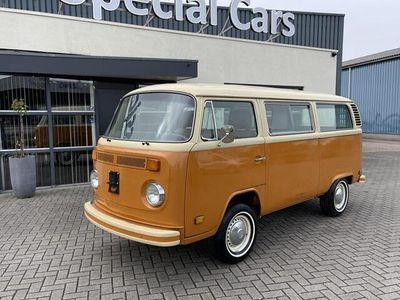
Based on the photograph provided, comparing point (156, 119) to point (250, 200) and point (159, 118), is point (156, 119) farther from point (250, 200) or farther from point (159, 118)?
point (250, 200)

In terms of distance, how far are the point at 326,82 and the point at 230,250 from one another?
1035 centimetres

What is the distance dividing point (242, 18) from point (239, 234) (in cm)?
943

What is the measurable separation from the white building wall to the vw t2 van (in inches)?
198

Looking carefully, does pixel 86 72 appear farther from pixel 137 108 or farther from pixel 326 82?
pixel 326 82

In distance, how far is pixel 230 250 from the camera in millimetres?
4316

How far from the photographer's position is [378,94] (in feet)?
75.4

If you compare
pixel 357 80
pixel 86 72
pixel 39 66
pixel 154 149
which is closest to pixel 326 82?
pixel 86 72

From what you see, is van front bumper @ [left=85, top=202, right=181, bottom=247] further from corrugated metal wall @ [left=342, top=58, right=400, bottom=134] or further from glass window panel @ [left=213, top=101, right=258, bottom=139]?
corrugated metal wall @ [left=342, top=58, right=400, bottom=134]

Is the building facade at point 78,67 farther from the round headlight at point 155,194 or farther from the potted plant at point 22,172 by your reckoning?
the round headlight at point 155,194

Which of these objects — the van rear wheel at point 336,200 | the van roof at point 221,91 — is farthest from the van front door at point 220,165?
the van rear wheel at point 336,200

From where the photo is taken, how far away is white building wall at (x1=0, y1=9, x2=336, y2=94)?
27.3 ft

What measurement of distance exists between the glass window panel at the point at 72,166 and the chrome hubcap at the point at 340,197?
5.82 metres

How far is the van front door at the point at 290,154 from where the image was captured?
4.80m

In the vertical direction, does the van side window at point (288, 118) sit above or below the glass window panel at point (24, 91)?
below
